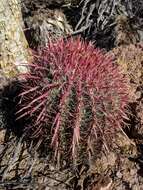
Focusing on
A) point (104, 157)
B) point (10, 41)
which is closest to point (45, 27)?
point (10, 41)

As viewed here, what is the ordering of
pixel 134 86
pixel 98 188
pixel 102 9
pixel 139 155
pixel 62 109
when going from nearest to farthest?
1. pixel 62 109
2. pixel 98 188
3. pixel 139 155
4. pixel 134 86
5. pixel 102 9

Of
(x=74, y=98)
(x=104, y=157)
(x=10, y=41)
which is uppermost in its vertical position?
(x=10, y=41)

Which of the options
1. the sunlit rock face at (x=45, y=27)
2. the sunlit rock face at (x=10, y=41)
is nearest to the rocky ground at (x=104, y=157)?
the sunlit rock face at (x=45, y=27)

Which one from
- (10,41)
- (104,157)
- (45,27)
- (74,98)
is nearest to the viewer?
(74,98)

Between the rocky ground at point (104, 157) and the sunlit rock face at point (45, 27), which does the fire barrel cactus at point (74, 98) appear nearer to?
the rocky ground at point (104, 157)

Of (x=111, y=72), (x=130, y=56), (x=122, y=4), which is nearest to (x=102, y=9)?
(x=122, y=4)

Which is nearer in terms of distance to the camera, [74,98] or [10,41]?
[74,98]

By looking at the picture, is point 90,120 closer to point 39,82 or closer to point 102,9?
point 39,82

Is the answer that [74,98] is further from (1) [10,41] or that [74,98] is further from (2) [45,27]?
(2) [45,27]

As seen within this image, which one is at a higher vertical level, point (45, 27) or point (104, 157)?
point (45, 27)
